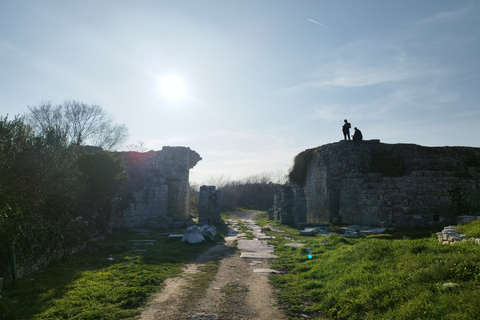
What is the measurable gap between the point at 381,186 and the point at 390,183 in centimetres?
44

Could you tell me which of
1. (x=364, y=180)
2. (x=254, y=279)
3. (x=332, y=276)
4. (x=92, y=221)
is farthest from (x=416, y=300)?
(x=364, y=180)

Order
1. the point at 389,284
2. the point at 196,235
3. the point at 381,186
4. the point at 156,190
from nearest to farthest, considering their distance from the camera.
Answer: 1. the point at 389,284
2. the point at 196,235
3. the point at 381,186
4. the point at 156,190

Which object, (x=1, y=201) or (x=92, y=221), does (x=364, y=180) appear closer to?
(x=92, y=221)

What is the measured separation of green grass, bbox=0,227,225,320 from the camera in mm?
5207

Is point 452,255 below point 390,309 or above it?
above

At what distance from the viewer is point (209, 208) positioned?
20469 mm

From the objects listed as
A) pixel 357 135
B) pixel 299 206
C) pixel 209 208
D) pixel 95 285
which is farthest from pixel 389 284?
pixel 299 206

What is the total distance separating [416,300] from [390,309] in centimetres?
37

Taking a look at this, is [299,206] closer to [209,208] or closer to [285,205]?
[285,205]

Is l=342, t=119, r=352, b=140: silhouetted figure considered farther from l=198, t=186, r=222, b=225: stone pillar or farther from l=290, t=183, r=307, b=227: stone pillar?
l=198, t=186, r=222, b=225: stone pillar

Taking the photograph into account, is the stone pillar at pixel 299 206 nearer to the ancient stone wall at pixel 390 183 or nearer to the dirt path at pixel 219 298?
Answer: the ancient stone wall at pixel 390 183

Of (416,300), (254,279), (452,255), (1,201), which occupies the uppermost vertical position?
(1,201)

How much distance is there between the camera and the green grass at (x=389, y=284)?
399 centimetres

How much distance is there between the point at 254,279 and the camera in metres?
7.55
